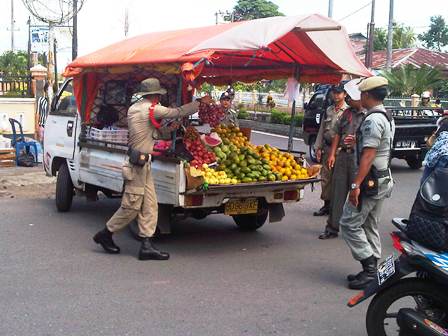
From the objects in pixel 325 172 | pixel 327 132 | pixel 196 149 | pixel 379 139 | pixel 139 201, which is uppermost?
pixel 379 139

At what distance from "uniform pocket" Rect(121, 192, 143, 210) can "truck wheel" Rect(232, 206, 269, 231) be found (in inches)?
72.4

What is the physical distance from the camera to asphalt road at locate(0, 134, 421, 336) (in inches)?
179

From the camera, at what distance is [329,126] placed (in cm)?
788

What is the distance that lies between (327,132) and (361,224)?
2764mm

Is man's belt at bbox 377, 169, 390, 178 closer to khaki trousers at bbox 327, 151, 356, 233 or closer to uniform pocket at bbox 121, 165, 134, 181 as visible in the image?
khaki trousers at bbox 327, 151, 356, 233

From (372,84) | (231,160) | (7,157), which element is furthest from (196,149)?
(7,157)

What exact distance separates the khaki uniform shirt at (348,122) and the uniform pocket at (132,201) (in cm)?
245

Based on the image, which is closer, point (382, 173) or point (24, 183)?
point (382, 173)

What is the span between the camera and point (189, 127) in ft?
22.7

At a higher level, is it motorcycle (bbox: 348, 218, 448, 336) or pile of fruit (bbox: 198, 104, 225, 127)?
pile of fruit (bbox: 198, 104, 225, 127)

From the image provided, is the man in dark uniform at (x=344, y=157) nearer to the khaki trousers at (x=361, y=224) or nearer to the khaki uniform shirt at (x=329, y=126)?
the khaki uniform shirt at (x=329, y=126)

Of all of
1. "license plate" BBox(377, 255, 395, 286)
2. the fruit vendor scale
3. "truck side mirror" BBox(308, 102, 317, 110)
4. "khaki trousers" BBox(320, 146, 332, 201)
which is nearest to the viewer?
"license plate" BBox(377, 255, 395, 286)

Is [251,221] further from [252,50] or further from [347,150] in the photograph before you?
[252,50]

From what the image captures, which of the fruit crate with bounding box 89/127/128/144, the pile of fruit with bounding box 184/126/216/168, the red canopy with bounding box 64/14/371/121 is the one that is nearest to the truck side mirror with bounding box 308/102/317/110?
the red canopy with bounding box 64/14/371/121
